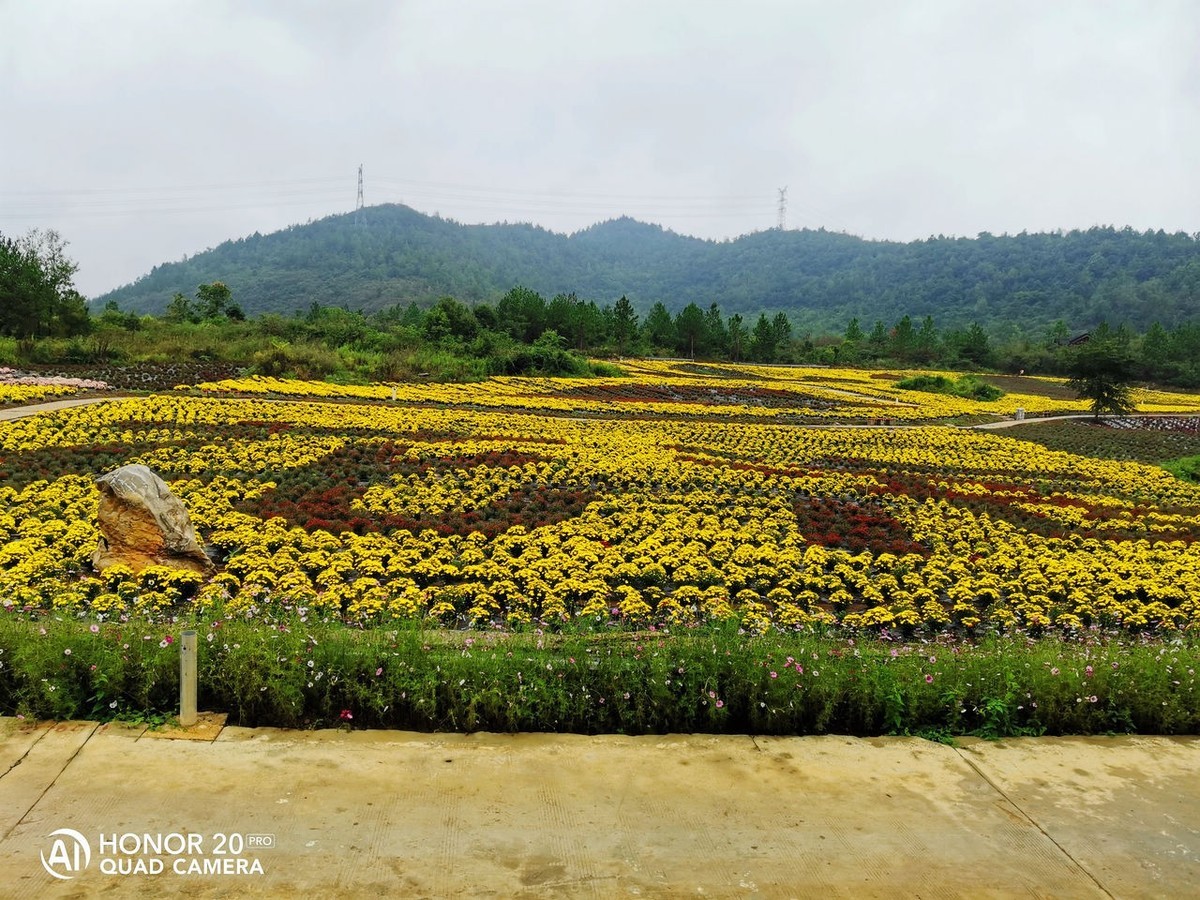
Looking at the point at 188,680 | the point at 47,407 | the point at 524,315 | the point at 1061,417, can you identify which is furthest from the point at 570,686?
the point at 524,315

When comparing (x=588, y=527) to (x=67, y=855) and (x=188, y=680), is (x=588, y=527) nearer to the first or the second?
(x=188, y=680)

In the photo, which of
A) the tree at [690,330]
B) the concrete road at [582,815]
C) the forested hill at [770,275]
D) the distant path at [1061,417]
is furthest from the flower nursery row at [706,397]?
the forested hill at [770,275]

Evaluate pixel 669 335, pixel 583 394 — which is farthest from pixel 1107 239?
pixel 583 394

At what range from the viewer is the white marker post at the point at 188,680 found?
4.47 meters

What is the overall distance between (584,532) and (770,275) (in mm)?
160411

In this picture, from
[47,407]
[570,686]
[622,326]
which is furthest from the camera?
[622,326]

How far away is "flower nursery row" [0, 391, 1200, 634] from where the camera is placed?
24.0 feet

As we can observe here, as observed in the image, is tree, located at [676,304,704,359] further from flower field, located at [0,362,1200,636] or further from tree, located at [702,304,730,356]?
flower field, located at [0,362,1200,636]

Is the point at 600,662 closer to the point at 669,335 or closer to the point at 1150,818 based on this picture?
the point at 1150,818

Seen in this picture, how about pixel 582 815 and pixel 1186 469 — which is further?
pixel 1186 469

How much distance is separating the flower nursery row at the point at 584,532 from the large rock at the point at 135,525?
0.90ft

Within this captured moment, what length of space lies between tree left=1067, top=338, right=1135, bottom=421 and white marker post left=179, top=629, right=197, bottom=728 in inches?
1483

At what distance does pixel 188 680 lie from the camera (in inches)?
178

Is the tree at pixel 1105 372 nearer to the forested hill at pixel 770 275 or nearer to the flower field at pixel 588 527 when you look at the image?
the flower field at pixel 588 527
